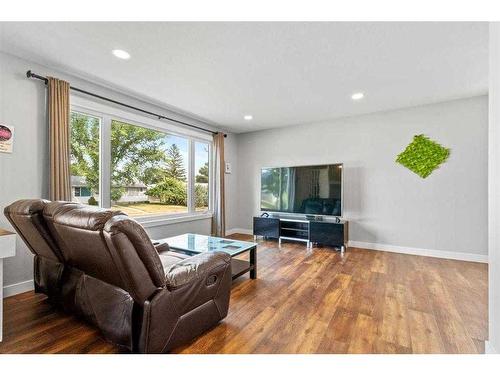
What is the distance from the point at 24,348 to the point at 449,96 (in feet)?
16.6

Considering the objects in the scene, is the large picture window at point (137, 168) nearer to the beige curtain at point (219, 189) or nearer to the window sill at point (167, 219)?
the window sill at point (167, 219)

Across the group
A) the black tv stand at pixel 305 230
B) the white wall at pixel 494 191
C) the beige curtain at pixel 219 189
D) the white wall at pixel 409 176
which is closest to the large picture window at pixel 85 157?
the beige curtain at pixel 219 189

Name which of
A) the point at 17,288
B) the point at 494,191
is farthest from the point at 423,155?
the point at 17,288

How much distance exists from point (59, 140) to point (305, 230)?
3.71 metres

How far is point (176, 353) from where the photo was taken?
4.63 feet

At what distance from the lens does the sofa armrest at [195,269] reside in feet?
4.48

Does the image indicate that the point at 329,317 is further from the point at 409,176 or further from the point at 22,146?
the point at 22,146

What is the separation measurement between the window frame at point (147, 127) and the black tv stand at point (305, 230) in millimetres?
1137

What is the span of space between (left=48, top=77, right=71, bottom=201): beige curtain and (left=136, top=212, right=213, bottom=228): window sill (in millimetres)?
1106

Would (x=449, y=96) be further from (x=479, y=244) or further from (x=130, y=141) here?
(x=130, y=141)

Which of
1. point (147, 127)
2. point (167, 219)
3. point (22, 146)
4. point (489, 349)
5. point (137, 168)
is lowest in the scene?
point (489, 349)

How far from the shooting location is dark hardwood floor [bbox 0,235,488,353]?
151 cm

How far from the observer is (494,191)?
4.27ft
